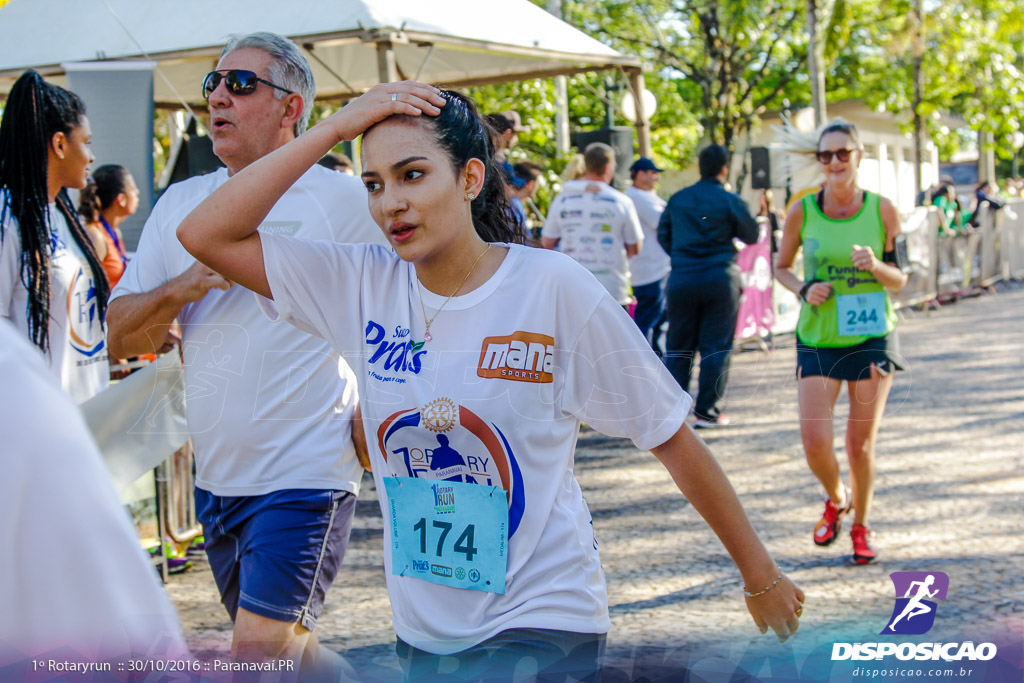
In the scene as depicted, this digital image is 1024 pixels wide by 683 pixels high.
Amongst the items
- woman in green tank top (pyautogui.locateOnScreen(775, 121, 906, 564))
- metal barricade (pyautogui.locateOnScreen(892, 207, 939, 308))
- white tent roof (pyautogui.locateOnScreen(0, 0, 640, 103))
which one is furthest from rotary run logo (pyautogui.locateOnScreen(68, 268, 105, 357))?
metal barricade (pyautogui.locateOnScreen(892, 207, 939, 308))

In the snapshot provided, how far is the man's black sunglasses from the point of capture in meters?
2.84

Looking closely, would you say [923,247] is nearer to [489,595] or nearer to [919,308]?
[919,308]

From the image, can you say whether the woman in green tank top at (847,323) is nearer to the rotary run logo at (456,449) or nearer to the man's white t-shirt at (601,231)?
the man's white t-shirt at (601,231)

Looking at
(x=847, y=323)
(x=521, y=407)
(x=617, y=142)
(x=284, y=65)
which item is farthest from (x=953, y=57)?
(x=521, y=407)

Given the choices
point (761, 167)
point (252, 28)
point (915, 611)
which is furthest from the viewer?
point (761, 167)

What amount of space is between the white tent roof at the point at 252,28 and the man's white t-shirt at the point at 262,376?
499 cm

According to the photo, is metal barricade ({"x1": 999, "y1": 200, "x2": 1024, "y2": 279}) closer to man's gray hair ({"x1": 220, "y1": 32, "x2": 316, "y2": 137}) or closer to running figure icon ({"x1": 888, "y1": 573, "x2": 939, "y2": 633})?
running figure icon ({"x1": 888, "y1": 573, "x2": 939, "y2": 633})

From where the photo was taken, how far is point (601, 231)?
8.03 meters

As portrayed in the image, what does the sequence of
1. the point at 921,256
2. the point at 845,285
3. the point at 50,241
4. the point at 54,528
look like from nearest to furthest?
1. the point at 54,528
2. the point at 50,241
3. the point at 845,285
4. the point at 921,256

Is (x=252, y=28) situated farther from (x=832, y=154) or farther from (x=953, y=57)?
(x=953, y=57)

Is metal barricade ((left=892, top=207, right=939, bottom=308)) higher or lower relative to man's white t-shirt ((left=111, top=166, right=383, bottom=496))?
lower

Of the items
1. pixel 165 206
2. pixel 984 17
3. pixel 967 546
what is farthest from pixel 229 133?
pixel 984 17

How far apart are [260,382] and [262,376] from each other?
0.02 m

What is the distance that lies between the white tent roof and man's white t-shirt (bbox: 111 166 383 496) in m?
4.99
